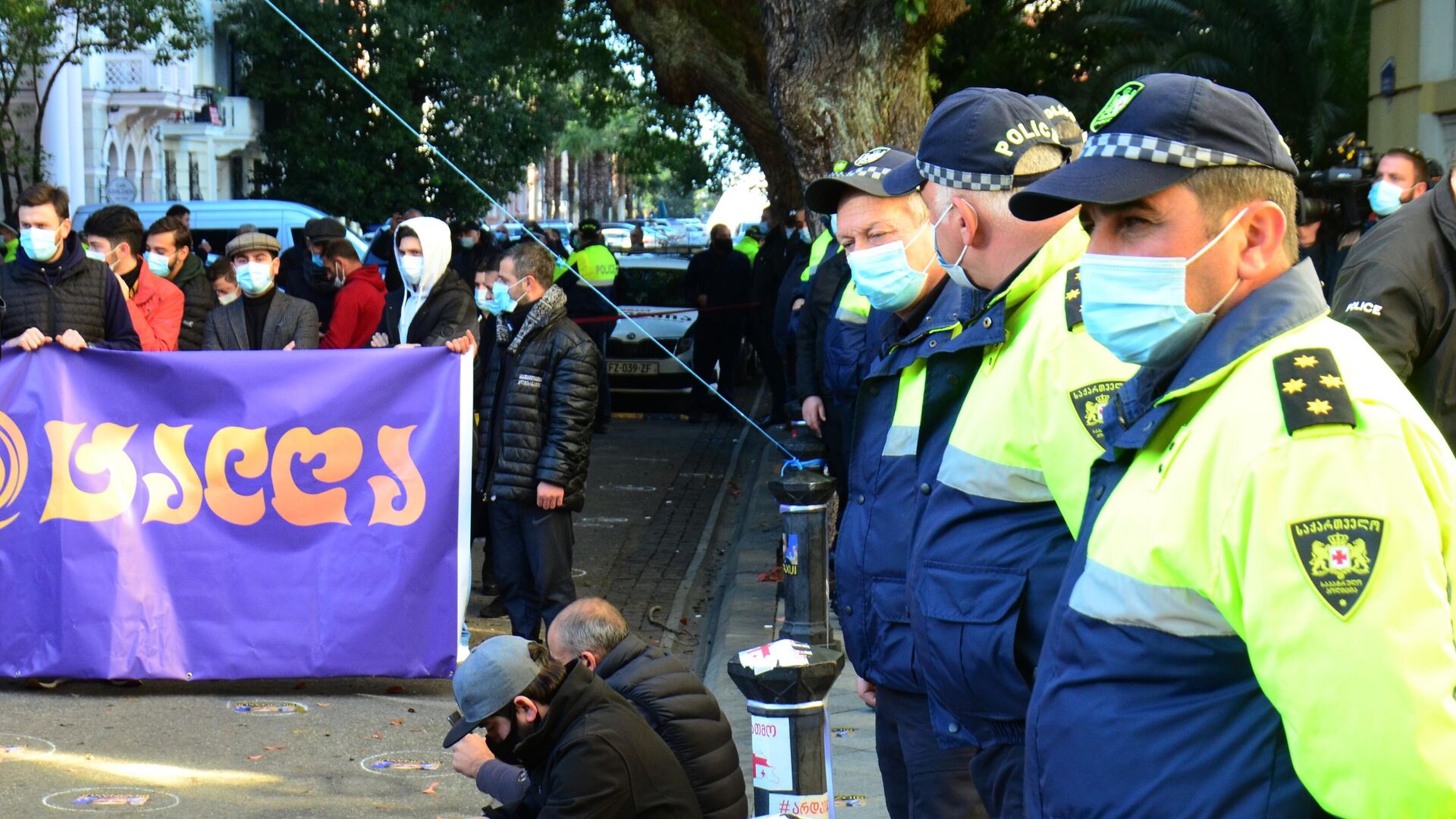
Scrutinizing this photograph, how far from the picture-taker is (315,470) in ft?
23.0

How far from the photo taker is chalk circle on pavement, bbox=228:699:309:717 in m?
6.73

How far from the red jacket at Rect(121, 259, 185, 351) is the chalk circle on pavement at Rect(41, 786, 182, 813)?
320 centimetres

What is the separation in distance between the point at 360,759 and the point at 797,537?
179 cm

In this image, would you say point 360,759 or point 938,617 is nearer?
point 938,617

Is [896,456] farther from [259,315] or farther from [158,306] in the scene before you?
[158,306]

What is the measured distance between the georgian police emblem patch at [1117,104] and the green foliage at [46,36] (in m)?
23.8

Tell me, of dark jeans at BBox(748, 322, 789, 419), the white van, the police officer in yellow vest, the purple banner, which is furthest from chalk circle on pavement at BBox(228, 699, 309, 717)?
the white van

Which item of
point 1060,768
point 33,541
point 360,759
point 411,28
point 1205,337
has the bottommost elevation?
point 360,759

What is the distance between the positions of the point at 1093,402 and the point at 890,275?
1.26 metres

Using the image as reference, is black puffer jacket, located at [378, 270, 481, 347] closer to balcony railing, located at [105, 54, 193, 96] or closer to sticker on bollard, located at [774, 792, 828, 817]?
sticker on bollard, located at [774, 792, 828, 817]

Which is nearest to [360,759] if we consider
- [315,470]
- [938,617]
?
[315,470]

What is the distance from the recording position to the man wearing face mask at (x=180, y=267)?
954 cm

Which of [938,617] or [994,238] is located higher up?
[994,238]

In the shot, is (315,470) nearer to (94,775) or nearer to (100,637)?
(100,637)
